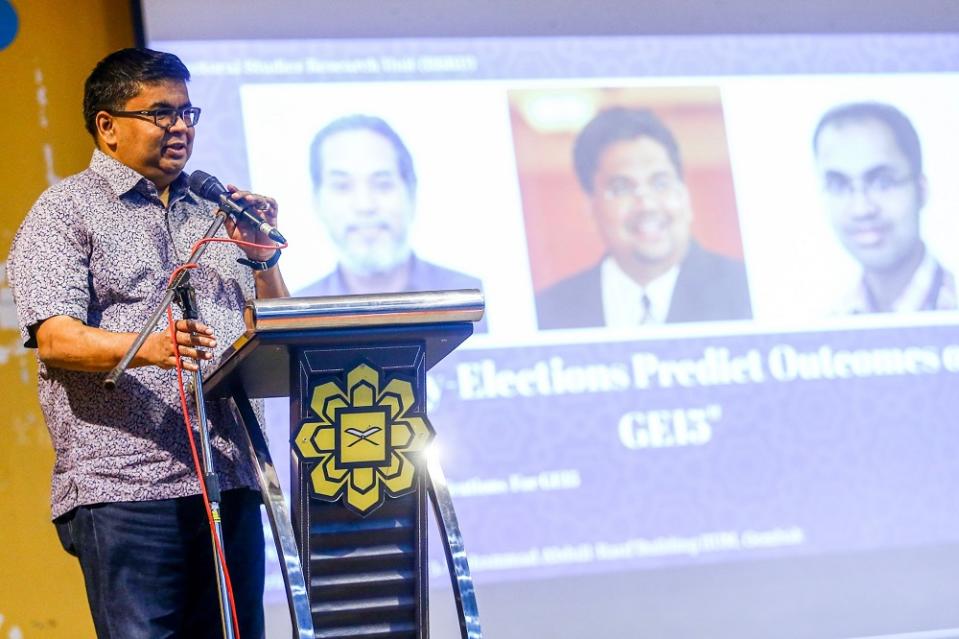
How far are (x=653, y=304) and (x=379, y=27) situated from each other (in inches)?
46.0

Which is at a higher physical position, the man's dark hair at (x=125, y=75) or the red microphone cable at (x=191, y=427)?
the man's dark hair at (x=125, y=75)

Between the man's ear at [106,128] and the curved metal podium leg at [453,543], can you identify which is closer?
the curved metal podium leg at [453,543]

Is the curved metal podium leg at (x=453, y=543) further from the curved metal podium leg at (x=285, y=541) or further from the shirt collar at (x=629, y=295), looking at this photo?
the shirt collar at (x=629, y=295)

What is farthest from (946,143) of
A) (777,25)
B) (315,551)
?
(315,551)

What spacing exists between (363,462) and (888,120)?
8.89ft

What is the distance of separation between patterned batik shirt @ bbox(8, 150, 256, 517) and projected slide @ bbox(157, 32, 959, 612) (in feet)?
4.22

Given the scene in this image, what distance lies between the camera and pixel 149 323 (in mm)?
1688

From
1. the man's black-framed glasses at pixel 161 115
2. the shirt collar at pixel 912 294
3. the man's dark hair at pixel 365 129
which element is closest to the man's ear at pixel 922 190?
the shirt collar at pixel 912 294

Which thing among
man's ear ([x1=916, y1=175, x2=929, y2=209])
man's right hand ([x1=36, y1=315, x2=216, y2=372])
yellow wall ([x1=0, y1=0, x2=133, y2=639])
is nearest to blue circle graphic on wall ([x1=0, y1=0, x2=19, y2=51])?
yellow wall ([x1=0, y1=0, x2=133, y2=639])

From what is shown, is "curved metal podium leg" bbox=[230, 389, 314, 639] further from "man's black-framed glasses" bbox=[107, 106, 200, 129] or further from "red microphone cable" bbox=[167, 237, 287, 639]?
"man's black-framed glasses" bbox=[107, 106, 200, 129]

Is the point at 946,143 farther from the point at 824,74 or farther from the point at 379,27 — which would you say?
the point at 379,27

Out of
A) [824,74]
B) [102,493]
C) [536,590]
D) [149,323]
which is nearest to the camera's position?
[149,323]

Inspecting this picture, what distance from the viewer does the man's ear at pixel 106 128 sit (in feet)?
6.83

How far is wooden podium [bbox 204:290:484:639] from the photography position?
1.69 m
